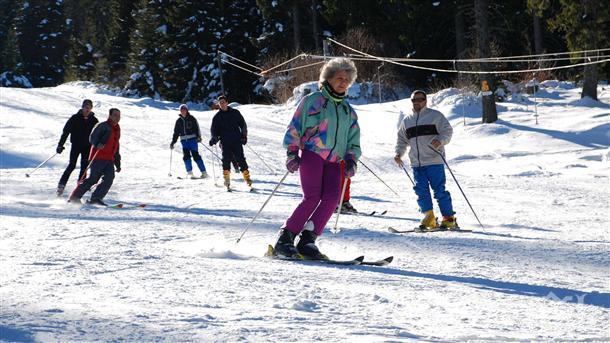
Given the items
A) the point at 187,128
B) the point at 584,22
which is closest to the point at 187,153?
the point at 187,128

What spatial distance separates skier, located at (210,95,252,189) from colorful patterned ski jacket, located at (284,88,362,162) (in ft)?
26.5

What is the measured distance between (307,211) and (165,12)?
41.5m

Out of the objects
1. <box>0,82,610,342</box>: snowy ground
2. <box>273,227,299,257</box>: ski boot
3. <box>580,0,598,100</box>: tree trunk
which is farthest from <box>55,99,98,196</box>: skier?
<box>580,0,598,100</box>: tree trunk

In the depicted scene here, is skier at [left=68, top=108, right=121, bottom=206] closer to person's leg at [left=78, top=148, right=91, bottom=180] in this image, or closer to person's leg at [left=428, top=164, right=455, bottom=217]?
person's leg at [left=78, top=148, right=91, bottom=180]

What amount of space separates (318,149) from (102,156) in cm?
643

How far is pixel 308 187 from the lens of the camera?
6.73 metres

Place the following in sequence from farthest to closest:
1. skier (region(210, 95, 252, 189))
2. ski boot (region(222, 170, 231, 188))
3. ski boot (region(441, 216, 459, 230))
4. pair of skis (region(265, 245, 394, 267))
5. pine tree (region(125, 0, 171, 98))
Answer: pine tree (region(125, 0, 171, 98)), skier (region(210, 95, 252, 189)), ski boot (region(222, 170, 231, 188)), ski boot (region(441, 216, 459, 230)), pair of skis (region(265, 245, 394, 267))

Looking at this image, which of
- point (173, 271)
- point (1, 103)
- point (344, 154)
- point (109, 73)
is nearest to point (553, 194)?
point (344, 154)

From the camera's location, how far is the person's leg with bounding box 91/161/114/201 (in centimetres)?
1238

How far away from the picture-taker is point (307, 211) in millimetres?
6801

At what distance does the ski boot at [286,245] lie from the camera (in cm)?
677

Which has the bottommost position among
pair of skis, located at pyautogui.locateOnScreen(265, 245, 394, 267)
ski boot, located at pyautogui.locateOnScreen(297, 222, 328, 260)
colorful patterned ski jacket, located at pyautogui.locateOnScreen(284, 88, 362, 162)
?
pair of skis, located at pyautogui.locateOnScreen(265, 245, 394, 267)

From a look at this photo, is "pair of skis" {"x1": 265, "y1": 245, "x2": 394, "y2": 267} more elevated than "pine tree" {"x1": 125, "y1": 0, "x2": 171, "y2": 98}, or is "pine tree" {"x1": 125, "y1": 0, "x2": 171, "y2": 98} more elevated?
"pine tree" {"x1": 125, "y1": 0, "x2": 171, "y2": 98}

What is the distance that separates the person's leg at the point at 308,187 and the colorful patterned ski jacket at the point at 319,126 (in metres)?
0.07
